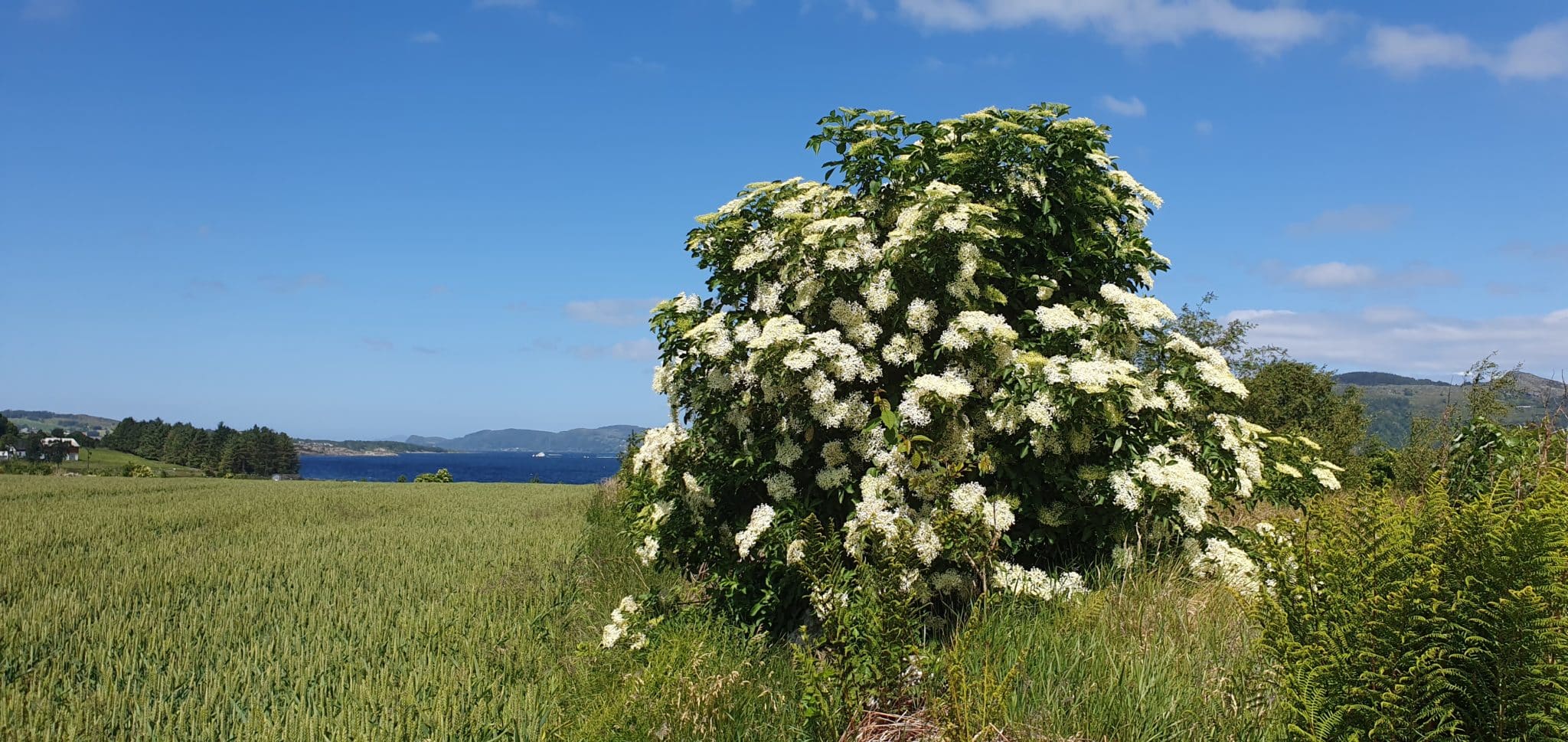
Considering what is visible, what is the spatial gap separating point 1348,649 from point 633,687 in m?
3.36

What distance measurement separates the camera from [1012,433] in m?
5.24

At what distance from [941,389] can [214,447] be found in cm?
12322

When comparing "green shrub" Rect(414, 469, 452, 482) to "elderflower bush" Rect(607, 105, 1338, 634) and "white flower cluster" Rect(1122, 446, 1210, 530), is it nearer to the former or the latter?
"elderflower bush" Rect(607, 105, 1338, 634)

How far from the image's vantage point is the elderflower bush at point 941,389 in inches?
192

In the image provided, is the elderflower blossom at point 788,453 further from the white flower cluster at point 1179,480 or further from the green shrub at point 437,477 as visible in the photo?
the green shrub at point 437,477

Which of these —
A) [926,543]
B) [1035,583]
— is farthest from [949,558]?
[1035,583]

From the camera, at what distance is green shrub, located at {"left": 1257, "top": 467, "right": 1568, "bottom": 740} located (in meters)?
2.67

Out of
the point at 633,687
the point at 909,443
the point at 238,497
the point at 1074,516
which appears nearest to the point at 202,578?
the point at 633,687

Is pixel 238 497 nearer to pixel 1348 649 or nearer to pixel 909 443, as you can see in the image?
pixel 909 443

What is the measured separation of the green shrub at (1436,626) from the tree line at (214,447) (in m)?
116

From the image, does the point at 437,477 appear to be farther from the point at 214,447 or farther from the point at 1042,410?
the point at 214,447

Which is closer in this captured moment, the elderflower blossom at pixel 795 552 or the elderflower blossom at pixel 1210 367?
the elderflower blossom at pixel 795 552

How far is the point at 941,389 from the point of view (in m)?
4.80

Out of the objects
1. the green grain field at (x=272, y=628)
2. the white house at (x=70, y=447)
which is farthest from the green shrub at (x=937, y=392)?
the white house at (x=70, y=447)
